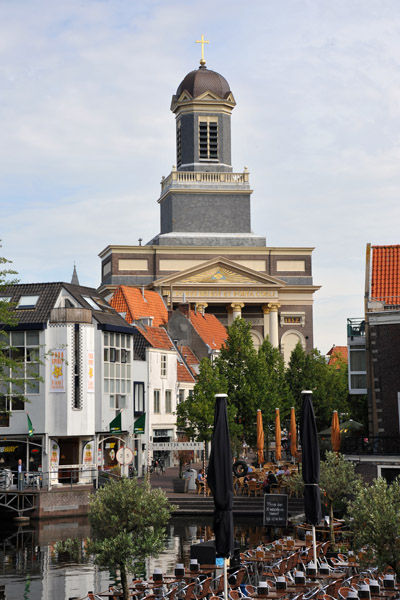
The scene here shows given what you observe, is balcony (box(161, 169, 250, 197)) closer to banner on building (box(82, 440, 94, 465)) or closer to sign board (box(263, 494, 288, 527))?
banner on building (box(82, 440, 94, 465))

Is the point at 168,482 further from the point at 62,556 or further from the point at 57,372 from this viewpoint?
the point at 62,556

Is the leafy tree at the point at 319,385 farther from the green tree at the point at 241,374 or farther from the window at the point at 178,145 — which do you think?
the window at the point at 178,145

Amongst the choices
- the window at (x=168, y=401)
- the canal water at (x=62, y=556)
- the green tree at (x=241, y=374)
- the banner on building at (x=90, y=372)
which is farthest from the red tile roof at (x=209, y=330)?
the canal water at (x=62, y=556)

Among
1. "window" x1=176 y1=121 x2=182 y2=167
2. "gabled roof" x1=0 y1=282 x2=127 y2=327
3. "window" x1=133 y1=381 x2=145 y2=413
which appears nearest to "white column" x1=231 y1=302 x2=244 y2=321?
"window" x1=176 y1=121 x2=182 y2=167

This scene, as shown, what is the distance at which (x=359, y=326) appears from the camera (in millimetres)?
42031

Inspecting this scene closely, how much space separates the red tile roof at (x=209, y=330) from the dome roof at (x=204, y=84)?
4103cm

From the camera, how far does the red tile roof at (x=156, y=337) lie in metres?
59.3

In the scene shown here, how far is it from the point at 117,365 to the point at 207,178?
248ft

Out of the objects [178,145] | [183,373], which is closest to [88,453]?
[183,373]

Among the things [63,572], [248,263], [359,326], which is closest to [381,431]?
[359,326]

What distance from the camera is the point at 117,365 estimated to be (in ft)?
158

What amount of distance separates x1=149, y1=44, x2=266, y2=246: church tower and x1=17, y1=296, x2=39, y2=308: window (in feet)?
240

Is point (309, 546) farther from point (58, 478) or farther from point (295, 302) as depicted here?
point (295, 302)

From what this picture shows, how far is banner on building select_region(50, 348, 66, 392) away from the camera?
43.2 metres
